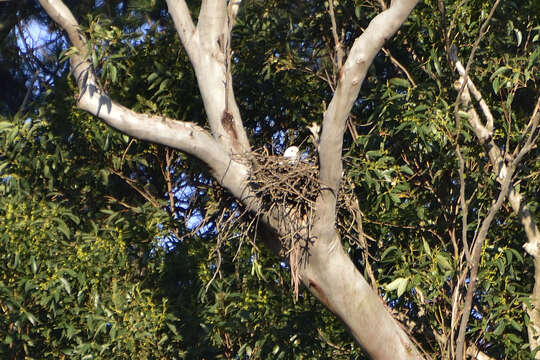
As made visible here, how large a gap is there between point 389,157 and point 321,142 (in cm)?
120

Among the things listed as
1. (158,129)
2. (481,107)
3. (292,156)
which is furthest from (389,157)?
(158,129)

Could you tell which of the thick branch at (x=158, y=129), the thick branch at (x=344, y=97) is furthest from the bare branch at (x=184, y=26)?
the thick branch at (x=344, y=97)

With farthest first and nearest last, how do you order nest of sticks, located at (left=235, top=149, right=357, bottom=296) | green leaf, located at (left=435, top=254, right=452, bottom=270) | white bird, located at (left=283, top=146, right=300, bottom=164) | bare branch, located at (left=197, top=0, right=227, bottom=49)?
green leaf, located at (left=435, top=254, right=452, bottom=270), bare branch, located at (left=197, top=0, right=227, bottom=49), white bird, located at (left=283, top=146, right=300, bottom=164), nest of sticks, located at (left=235, top=149, right=357, bottom=296)

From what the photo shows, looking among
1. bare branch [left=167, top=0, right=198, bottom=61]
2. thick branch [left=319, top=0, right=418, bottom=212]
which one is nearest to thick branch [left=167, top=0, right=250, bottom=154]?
bare branch [left=167, top=0, right=198, bottom=61]

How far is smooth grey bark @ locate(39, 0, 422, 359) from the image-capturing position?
401 cm

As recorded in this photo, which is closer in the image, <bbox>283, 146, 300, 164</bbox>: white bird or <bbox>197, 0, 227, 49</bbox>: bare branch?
<bbox>283, 146, 300, 164</bbox>: white bird

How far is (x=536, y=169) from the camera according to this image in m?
5.34

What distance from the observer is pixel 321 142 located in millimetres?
3986

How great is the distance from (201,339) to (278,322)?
48 cm

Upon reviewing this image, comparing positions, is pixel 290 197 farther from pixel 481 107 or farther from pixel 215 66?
pixel 481 107

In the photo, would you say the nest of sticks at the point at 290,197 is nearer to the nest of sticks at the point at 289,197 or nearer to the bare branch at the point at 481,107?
the nest of sticks at the point at 289,197

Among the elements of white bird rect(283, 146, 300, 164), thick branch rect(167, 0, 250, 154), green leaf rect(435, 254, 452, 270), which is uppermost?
thick branch rect(167, 0, 250, 154)

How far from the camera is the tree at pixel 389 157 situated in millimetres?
4148

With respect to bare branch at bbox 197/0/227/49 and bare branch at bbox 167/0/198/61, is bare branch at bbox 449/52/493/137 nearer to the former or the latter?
bare branch at bbox 197/0/227/49
